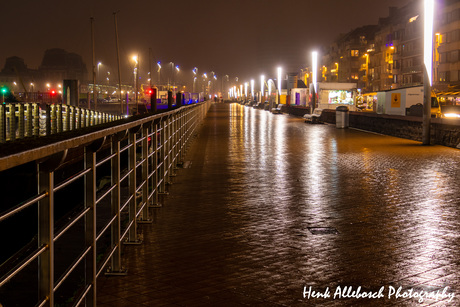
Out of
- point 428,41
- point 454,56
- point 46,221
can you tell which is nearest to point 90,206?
point 46,221

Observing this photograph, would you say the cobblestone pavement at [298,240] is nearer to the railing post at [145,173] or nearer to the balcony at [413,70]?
the railing post at [145,173]

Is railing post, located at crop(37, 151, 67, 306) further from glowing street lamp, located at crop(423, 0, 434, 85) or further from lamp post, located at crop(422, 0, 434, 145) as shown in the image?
glowing street lamp, located at crop(423, 0, 434, 85)

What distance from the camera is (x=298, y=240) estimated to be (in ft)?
22.9

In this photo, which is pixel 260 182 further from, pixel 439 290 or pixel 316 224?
pixel 439 290

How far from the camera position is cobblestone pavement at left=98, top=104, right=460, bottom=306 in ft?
16.6

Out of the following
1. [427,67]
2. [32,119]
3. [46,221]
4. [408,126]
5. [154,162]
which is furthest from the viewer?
[32,119]

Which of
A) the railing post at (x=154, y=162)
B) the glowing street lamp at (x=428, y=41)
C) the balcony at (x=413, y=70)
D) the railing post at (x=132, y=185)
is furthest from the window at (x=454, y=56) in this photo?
the railing post at (x=132, y=185)

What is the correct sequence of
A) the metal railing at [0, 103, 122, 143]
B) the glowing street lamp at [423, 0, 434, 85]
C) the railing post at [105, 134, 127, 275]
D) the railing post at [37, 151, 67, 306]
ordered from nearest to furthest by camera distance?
the railing post at [37, 151, 67, 306] < the railing post at [105, 134, 127, 275] < the glowing street lamp at [423, 0, 434, 85] < the metal railing at [0, 103, 122, 143]

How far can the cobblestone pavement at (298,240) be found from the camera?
506cm

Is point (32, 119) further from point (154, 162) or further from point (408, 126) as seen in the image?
point (154, 162)

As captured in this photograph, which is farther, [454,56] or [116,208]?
[454,56]

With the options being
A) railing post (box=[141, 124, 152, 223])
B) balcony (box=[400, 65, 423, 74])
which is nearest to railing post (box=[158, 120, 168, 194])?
railing post (box=[141, 124, 152, 223])

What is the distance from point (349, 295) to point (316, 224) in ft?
9.53

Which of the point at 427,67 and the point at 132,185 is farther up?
the point at 427,67
